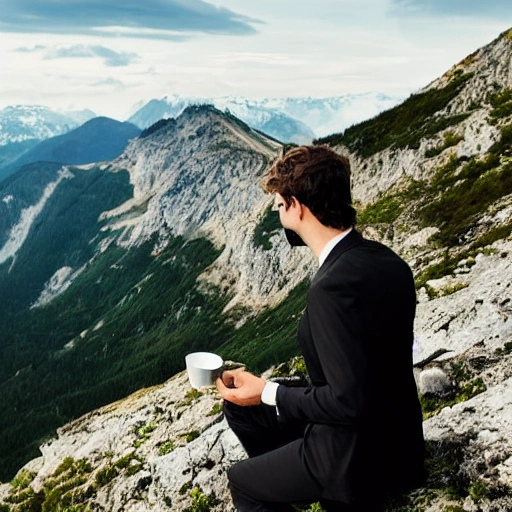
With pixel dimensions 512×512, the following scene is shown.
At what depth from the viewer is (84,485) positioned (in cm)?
2041

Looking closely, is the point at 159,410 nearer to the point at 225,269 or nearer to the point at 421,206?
the point at 421,206

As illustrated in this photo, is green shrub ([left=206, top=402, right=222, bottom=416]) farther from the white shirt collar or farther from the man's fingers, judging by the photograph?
the white shirt collar

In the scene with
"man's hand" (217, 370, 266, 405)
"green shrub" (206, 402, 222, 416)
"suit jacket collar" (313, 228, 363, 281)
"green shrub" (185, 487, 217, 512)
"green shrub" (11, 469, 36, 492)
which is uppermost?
"suit jacket collar" (313, 228, 363, 281)

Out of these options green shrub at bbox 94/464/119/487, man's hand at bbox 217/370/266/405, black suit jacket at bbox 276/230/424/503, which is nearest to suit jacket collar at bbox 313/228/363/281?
black suit jacket at bbox 276/230/424/503

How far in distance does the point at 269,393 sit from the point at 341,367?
5.36 feet

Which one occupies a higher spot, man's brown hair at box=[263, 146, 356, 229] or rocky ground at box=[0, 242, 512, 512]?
man's brown hair at box=[263, 146, 356, 229]

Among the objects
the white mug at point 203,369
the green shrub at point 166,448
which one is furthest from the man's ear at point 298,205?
the green shrub at point 166,448

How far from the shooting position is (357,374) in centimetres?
583

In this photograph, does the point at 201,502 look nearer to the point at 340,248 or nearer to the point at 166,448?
the point at 166,448

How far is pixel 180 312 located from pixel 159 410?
567ft

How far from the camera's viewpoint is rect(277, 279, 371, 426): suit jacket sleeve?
5.78 m

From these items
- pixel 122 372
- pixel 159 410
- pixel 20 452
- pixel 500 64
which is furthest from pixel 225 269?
pixel 159 410

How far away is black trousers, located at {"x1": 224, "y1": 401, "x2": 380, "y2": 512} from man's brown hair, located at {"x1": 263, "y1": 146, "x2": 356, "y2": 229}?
3267 millimetres

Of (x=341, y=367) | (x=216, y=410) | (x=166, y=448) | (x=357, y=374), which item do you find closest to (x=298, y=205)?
(x=341, y=367)
